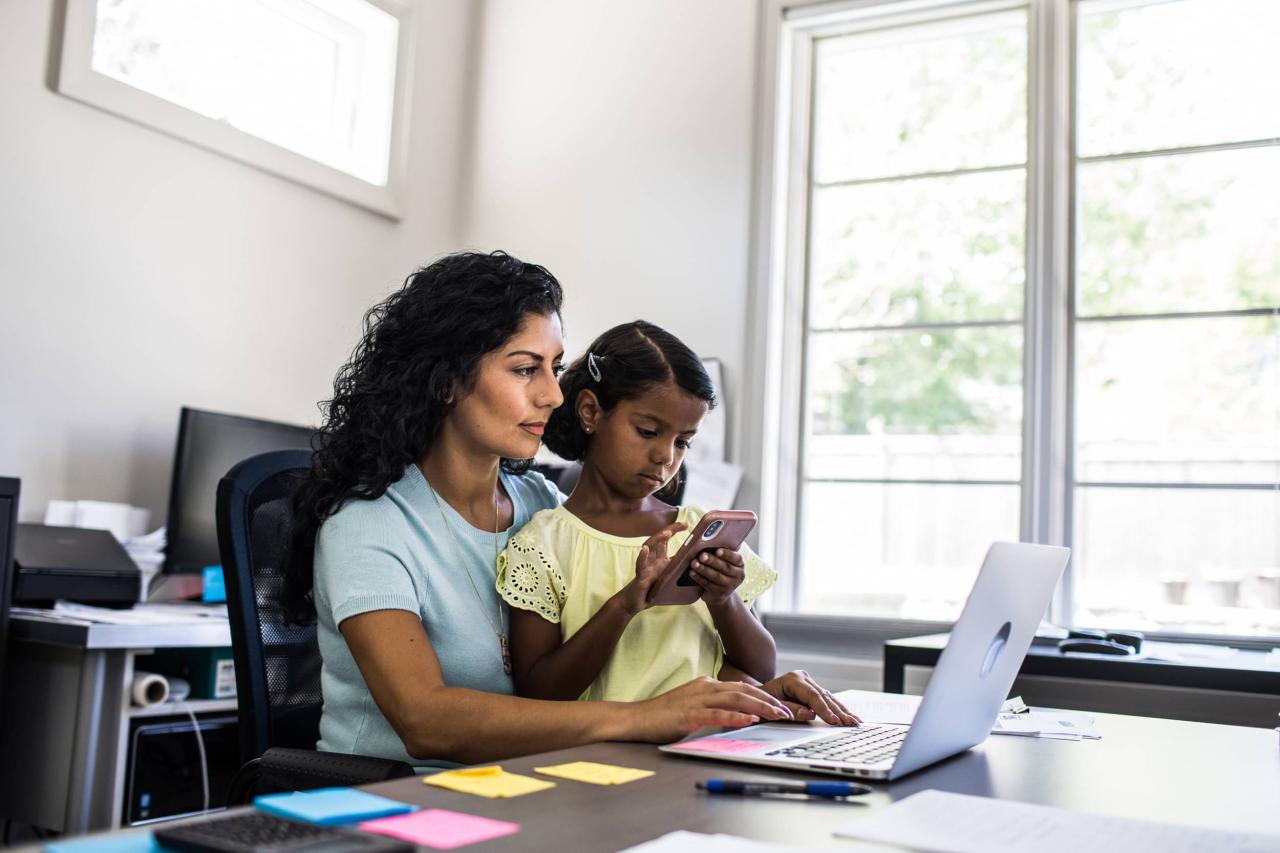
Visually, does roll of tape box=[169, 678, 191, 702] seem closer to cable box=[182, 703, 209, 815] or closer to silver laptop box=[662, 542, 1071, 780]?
cable box=[182, 703, 209, 815]

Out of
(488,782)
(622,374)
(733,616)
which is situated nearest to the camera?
(488,782)

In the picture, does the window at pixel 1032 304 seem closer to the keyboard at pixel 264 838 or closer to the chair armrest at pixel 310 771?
the chair armrest at pixel 310 771

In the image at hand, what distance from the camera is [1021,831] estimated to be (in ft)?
2.57

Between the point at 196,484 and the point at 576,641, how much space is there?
1992 millimetres

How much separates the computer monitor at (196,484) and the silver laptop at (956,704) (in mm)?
2177

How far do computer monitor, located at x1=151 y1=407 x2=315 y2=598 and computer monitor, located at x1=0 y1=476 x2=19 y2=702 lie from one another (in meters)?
0.58

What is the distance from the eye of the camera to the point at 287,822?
701 millimetres

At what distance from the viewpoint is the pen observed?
35.2 inches

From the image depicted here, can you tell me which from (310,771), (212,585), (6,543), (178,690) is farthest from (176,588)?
(310,771)

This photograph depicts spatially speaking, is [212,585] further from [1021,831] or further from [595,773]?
[1021,831]

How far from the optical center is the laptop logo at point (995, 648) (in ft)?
3.52

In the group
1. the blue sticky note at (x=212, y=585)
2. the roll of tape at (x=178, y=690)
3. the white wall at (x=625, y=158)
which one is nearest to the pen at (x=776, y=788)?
the roll of tape at (x=178, y=690)

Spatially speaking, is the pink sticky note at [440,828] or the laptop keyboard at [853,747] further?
the laptop keyboard at [853,747]

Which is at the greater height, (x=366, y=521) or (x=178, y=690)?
(x=366, y=521)
